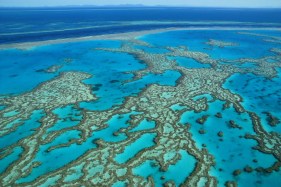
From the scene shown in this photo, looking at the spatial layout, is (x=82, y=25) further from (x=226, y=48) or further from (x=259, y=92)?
(x=259, y=92)

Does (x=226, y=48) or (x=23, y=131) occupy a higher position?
(x=226, y=48)

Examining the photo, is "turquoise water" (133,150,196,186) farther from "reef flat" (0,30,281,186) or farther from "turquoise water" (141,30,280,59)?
"turquoise water" (141,30,280,59)

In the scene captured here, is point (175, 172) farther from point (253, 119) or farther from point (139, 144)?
point (253, 119)

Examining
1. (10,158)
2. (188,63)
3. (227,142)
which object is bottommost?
(10,158)

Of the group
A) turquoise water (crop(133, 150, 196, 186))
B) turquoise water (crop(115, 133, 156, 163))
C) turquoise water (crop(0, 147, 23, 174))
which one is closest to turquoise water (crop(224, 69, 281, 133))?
turquoise water (crop(133, 150, 196, 186))

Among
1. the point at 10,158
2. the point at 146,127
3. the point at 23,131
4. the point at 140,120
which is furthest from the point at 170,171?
the point at 23,131

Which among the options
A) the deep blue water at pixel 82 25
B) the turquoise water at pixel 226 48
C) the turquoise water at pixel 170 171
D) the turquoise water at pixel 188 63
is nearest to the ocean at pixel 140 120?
the turquoise water at pixel 170 171

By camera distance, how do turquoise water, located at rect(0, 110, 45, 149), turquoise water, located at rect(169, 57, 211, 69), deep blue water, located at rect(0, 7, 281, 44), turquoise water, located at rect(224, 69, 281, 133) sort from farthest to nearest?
deep blue water, located at rect(0, 7, 281, 44)
turquoise water, located at rect(169, 57, 211, 69)
turquoise water, located at rect(224, 69, 281, 133)
turquoise water, located at rect(0, 110, 45, 149)
